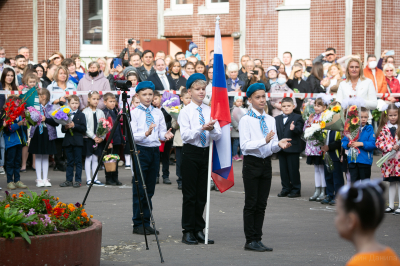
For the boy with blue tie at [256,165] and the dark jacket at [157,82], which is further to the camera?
the dark jacket at [157,82]

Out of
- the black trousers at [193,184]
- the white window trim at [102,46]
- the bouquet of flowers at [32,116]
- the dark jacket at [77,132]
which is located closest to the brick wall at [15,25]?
the white window trim at [102,46]

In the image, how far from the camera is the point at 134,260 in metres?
6.35

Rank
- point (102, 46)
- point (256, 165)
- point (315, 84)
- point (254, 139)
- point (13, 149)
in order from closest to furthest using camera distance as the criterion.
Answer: point (256, 165)
point (254, 139)
point (13, 149)
point (315, 84)
point (102, 46)

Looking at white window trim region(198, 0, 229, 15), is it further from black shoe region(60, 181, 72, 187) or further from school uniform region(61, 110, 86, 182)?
black shoe region(60, 181, 72, 187)

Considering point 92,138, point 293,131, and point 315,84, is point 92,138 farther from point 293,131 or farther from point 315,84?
point 315,84

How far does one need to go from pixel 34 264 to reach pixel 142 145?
288 cm

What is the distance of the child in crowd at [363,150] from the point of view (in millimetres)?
9344

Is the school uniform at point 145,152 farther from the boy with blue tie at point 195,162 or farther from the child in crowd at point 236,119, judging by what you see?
the child in crowd at point 236,119

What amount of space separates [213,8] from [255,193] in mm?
18684

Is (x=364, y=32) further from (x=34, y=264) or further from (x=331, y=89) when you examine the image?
(x=34, y=264)

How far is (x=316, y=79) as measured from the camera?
15953mm

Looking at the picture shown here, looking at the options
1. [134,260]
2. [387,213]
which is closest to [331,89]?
[387,213]

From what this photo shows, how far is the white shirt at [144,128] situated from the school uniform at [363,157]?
129 inches

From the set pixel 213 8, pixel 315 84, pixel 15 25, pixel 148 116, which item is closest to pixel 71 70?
pixel 315 84
